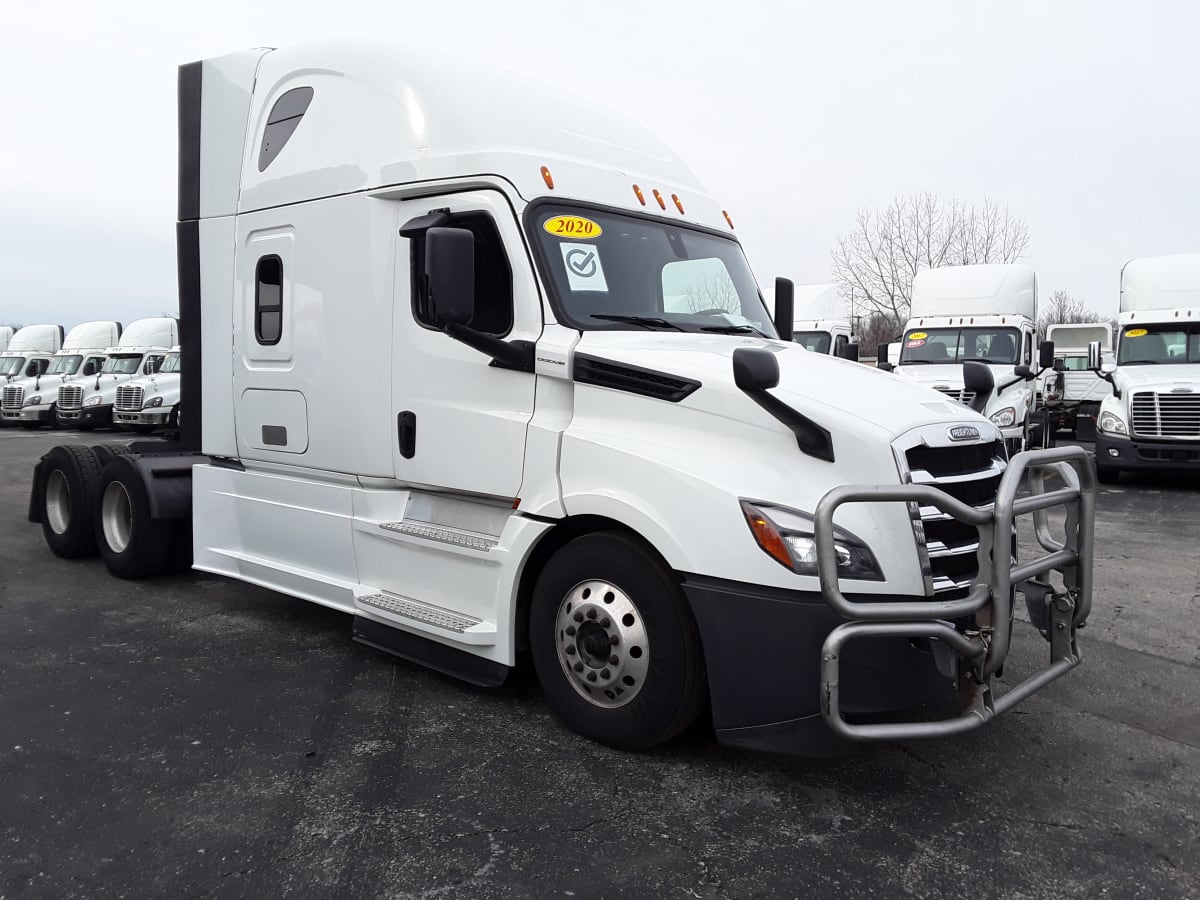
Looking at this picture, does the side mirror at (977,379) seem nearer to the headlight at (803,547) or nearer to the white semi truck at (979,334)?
the headlight at (803,547)

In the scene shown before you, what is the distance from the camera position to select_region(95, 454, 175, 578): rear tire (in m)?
6.79

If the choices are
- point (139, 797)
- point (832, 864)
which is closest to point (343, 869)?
point (139, 797)

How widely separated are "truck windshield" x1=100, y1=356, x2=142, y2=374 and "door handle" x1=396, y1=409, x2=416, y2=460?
23.4 metres

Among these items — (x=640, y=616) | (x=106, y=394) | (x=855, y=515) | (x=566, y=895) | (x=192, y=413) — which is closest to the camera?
(x=566, y=895)

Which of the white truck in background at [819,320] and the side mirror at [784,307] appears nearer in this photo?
the side mirror at [784,307]

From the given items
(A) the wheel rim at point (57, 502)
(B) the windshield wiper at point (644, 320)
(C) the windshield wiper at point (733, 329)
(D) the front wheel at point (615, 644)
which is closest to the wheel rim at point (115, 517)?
(A) the wheel rim at point (57, 502)

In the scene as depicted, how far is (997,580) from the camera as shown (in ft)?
10.7

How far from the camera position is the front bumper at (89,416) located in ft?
82.6

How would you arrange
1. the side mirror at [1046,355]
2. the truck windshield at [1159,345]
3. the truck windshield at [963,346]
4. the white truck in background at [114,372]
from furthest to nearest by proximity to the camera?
the white truck in background at [114,372]
the truck windshield at [963,346]
the side mirror at [1046,355]
the truck windshield at [1159,345]

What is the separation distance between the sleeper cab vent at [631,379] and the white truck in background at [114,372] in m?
23.7

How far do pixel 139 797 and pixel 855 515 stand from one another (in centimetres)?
294

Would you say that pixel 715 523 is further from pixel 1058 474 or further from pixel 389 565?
pixel 389 565

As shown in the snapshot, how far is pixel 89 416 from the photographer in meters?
25.3

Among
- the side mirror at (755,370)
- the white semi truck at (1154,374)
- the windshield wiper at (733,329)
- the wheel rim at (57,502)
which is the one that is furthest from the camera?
the white semi truck at (1154,374)
